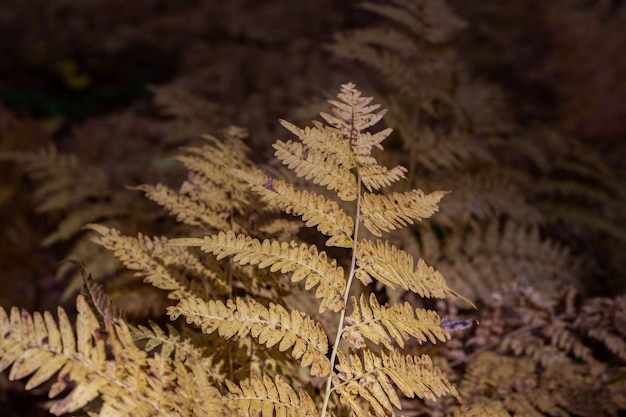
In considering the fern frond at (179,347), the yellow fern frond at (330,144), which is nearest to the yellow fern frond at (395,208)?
the yellow fern frond at (330,144)

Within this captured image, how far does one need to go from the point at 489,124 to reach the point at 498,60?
10.1 feet

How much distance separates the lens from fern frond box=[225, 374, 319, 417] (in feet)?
4.03

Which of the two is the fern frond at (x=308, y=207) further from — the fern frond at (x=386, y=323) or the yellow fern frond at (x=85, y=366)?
the yellow fern frond at (x=85, y=366)

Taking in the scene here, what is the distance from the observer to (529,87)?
5.64m

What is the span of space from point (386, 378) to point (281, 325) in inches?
12.4

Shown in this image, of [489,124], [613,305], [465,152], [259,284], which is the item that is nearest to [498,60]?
[489,124]

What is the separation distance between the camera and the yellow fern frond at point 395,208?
148 centimetres

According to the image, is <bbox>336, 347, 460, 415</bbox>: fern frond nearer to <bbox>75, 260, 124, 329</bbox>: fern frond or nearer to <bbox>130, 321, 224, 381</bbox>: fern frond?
<bbox>130, 321, 224, 381</bbox>: fern frond

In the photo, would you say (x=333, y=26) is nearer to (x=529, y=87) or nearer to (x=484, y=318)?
(x=529, y=87)

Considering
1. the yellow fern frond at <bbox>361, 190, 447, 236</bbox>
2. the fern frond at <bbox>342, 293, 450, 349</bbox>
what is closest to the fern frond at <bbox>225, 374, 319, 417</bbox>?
the fern frond at <bbox>342, 293, 450, 349</bbox>

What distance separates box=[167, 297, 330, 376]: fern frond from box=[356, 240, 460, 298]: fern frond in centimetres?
22

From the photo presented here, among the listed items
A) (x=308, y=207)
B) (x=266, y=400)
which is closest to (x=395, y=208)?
(x=308, y=207)

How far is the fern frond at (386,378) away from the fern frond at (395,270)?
7.7 inches

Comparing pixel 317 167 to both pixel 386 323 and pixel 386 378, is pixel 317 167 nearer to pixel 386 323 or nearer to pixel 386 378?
pixel 386 323
